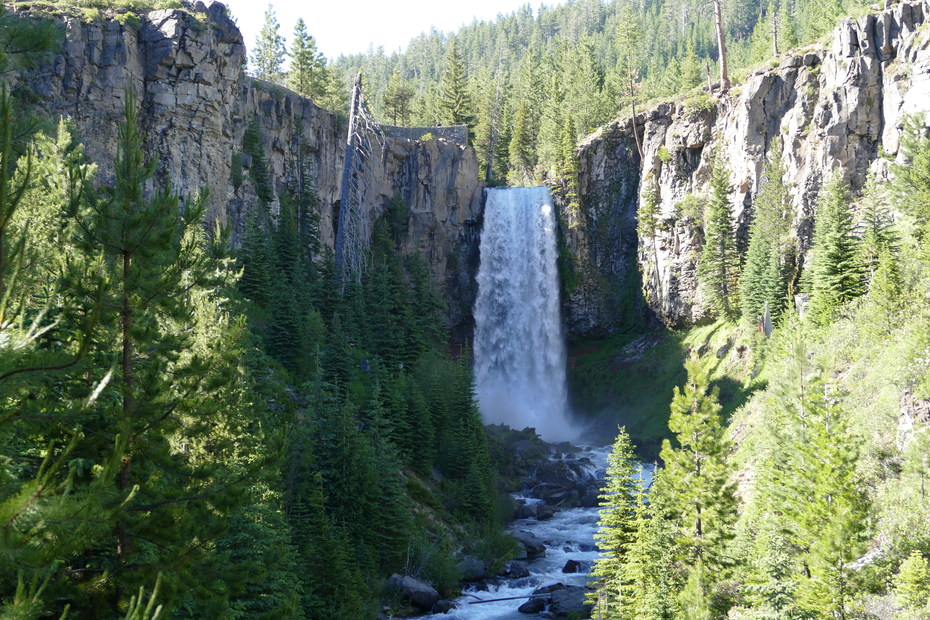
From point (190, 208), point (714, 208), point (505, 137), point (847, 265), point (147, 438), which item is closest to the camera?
point (147, 438)

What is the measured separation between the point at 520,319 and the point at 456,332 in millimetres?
5960

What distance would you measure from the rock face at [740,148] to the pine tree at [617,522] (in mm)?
29390

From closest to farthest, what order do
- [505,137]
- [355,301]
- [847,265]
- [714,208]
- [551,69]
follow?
[847,265] → [355,301] → [714,208] → [505,137] → [551,69]

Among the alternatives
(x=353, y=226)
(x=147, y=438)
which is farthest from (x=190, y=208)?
(x=353, y=226)

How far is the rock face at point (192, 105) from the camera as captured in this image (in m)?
34.1

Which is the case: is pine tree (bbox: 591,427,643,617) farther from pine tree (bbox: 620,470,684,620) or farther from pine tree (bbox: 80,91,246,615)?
pine tree (bbox: 80,91,246,615)

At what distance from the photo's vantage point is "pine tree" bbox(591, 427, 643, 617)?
2203 centimetres

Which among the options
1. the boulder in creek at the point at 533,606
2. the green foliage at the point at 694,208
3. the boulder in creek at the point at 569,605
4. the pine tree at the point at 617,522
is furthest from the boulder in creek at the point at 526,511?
the green foliage at the point at 694,208

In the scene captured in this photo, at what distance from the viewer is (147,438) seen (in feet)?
32.7

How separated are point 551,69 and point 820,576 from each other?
84.5 m

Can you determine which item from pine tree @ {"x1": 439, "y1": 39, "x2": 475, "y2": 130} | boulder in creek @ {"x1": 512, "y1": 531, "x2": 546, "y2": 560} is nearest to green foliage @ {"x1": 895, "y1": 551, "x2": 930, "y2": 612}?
boulder in creek @ {"x1": 512, "y1": 531, "x2": 546, "y2": 560}

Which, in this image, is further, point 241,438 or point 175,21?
point 175,21

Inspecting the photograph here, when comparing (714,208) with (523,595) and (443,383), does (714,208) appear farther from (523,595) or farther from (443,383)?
(523,595)

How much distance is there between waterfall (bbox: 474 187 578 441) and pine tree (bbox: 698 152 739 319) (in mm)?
14213
